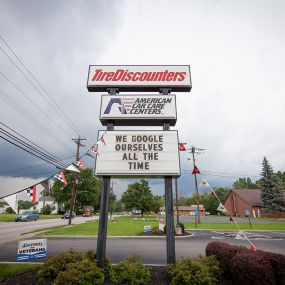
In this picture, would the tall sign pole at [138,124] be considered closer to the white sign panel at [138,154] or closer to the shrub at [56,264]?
the white sign panel at [138,154]

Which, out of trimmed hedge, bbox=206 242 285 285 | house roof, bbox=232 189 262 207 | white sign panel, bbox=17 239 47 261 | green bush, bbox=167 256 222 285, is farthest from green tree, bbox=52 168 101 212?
trimmed hedge, bbox=206 242 285 285

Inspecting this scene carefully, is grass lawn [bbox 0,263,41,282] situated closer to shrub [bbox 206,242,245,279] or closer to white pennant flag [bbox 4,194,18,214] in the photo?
white pennant flag [bbox 4,194,18,214]

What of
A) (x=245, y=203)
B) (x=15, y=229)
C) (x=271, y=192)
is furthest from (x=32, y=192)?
(x=245, y=203)

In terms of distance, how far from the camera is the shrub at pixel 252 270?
17.3ft

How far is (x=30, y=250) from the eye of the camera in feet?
27.0

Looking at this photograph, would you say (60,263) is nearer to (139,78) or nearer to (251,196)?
(139,78)

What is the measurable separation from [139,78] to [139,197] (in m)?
46.2

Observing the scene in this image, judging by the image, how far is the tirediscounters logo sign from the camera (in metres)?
9.05

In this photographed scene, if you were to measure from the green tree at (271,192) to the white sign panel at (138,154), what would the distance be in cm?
4618

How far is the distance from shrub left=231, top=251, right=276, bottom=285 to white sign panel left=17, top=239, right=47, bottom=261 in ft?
21.7

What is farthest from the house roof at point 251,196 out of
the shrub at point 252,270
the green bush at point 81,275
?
the green bush at point 81,275

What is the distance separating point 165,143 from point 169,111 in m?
1.32

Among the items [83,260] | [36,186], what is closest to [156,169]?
[83,260]

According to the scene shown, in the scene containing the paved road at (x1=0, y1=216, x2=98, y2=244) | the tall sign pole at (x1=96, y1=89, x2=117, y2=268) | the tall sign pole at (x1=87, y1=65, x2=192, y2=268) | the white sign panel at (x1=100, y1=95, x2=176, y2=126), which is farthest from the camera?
the paved road at (x1=0, y1=216, x2=98, y2=244)
